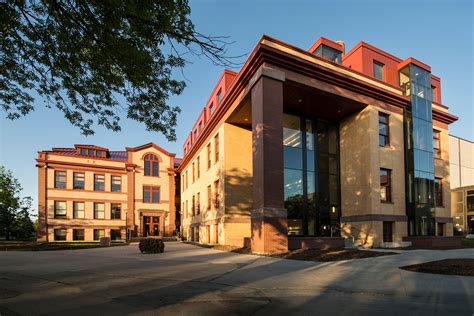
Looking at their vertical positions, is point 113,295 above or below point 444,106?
below

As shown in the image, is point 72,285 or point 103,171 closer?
point 72,285

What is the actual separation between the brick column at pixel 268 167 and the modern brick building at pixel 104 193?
32102 millimetres

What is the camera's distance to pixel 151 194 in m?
49.4

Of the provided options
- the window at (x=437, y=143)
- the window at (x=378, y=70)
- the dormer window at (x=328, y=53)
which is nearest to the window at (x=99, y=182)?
the dormer window at (x=328, y=53)

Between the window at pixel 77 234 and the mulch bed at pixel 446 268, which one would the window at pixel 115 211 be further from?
the mulch bed at pixel 446 268

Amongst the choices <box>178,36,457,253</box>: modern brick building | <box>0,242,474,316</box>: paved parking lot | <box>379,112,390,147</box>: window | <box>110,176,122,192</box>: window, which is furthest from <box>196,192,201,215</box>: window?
<box>0,242,474,316</box>: paved parking lot

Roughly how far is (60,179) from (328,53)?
3767 cm

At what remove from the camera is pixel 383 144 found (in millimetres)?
25328

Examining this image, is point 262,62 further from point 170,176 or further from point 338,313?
point 170,176

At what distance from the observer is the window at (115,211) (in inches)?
1844

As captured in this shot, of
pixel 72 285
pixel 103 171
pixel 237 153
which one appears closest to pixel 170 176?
pixel 103 171

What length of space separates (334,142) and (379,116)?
3.91 metres

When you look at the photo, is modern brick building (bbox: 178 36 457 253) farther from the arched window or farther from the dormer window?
the arched window

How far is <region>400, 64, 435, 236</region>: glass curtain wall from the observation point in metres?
25.3
